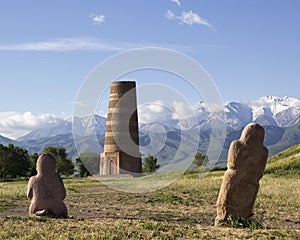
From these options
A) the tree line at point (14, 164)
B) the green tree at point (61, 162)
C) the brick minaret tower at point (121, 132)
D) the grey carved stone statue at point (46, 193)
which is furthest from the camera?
the green tree at point (61, 162)

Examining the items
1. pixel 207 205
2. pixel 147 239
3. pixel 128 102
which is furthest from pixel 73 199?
pixel 128 102

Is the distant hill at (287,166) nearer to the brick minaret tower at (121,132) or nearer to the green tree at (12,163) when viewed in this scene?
the brick minaret tower at (121,132)

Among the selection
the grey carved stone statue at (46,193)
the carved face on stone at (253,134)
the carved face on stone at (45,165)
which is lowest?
the grey carved stone statue at (46,193)

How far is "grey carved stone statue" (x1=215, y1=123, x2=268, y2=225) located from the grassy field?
1.05 m

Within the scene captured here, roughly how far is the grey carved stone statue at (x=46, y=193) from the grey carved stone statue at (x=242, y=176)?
267 inches

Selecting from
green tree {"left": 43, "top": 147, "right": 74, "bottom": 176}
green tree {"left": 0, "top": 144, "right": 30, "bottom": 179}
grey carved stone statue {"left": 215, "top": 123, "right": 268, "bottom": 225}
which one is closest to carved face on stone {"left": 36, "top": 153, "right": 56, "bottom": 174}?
grey carved stone statue {"left": 215, "top": 123, "right": 268, "bottom": 225}

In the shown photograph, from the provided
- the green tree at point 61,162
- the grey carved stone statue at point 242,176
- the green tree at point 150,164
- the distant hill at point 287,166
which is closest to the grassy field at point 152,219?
the grey carved stone statue at point 242,176

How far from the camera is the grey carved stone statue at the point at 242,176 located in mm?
20562

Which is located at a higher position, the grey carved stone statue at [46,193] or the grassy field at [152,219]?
the grey carved stone statue at [46,193]

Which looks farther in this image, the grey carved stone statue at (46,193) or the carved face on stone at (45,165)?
the carved face on stone at (45,165)

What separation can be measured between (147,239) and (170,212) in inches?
371

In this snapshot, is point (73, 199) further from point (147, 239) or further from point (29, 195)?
point (147, 239)

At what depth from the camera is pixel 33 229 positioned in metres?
18.6

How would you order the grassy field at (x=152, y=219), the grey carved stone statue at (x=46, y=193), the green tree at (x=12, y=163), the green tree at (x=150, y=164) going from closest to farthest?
the grassy field at (x=152, y=219) < the grey carved stone statue at (x=46, y=193) < the green tree at (x=12, y=163) < the green tree at (x=150, y=164)
